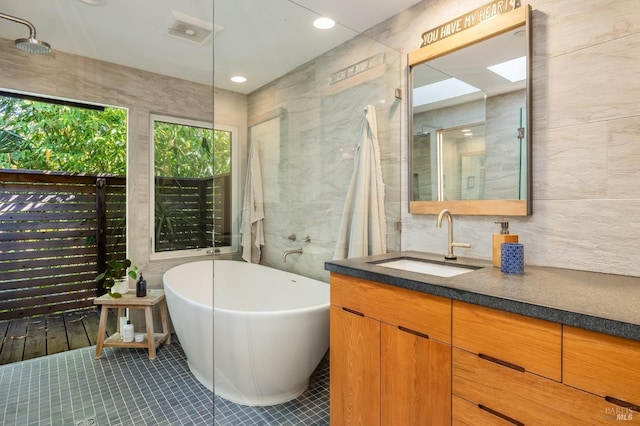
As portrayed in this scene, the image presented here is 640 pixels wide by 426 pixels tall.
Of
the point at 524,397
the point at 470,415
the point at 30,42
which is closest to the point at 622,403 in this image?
the point at 524,397

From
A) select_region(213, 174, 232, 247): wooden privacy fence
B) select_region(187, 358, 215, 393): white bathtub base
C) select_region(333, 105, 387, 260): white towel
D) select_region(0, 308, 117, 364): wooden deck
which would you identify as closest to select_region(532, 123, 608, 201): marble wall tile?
select_region(333, 105, 387, 260): white towel

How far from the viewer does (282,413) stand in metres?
1.94

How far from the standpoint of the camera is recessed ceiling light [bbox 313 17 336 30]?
7.28 ft

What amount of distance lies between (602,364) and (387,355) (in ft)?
2.40

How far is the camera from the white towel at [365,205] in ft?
7.44

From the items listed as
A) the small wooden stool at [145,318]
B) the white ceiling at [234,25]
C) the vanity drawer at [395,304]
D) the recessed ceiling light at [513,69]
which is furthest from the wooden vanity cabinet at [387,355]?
the small wooden stool at [145,318]

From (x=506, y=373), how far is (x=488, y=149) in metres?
1.20

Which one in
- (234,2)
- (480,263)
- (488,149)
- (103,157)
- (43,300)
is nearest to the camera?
(480,263)

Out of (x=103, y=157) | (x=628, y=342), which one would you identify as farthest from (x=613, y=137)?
(x=103, y=157)

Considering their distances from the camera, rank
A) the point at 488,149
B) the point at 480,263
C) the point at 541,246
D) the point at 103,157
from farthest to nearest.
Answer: the point at 103,157
the point at 488,149
the point at 480,263
the point at 541,246

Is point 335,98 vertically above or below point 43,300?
above

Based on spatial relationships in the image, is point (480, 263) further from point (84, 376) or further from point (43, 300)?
point (43, 300)

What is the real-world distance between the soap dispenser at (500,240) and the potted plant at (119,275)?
2.88m

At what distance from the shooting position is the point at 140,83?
121 inches
